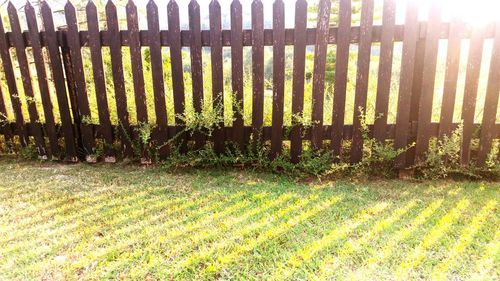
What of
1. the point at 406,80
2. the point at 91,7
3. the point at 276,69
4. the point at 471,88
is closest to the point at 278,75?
the point at 276,69

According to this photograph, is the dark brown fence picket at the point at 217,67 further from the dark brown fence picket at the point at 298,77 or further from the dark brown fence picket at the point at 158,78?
the dark brown fence picket at the point at 298,77

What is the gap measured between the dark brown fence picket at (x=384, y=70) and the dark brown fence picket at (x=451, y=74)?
1.67ft

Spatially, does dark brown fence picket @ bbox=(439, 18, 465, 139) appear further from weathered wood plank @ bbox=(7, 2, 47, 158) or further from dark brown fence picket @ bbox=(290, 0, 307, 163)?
weathered wood plank @ bbox=(7, 2, 47, 158)

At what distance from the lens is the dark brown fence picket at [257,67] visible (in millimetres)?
3883

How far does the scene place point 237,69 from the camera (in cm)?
412

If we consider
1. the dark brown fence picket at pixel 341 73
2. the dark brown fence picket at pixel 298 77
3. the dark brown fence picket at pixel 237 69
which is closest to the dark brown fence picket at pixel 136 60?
the dark brown fence picket at pixel 237 69

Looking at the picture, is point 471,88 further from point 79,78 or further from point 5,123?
point 5,123

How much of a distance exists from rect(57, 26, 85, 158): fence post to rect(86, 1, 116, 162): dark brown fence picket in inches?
12.4

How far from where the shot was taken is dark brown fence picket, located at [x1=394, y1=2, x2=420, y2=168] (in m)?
3.78

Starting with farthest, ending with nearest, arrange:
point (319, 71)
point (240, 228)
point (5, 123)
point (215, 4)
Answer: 1. point (5, 123)
2. point (319, 71)
3. point (215, 4)
4. point (240, 228)

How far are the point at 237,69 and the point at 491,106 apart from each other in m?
2.45

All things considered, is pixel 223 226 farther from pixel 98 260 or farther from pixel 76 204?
pixel 76 204

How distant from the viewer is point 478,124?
4.07 metres

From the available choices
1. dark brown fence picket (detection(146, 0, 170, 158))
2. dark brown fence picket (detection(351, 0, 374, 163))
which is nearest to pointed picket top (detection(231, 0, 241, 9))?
dark brown fence picket (detection(146, 0, 170, 158))
